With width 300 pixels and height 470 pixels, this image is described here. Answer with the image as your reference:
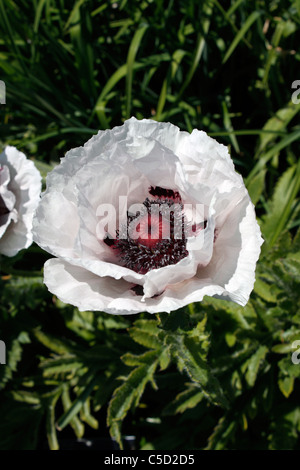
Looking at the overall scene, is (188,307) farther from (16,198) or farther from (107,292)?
(16,198)

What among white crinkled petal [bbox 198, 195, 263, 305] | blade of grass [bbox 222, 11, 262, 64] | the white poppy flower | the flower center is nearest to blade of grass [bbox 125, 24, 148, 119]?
blade of grass [bbox 222, 11, 262, 64]

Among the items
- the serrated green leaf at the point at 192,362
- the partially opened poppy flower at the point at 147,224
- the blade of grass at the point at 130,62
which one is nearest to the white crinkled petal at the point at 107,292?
the partially opened poppy flower at the point at 147,224

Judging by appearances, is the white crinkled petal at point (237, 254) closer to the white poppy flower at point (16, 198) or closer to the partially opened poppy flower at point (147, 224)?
the partially opened poppy flower at point (147, 224)

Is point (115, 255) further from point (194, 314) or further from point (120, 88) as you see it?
point (120, 88)

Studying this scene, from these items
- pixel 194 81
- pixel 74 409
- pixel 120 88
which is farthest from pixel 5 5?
pixel 74 409

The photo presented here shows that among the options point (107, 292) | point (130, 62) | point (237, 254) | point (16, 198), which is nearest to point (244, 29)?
point (130, 62)

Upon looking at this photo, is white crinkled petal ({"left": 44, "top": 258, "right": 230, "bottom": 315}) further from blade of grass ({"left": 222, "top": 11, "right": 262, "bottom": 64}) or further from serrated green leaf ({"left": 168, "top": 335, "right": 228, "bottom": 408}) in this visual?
blade of grass ({"left": 222, "top": 11, "right": 262, "bottom": 64})
